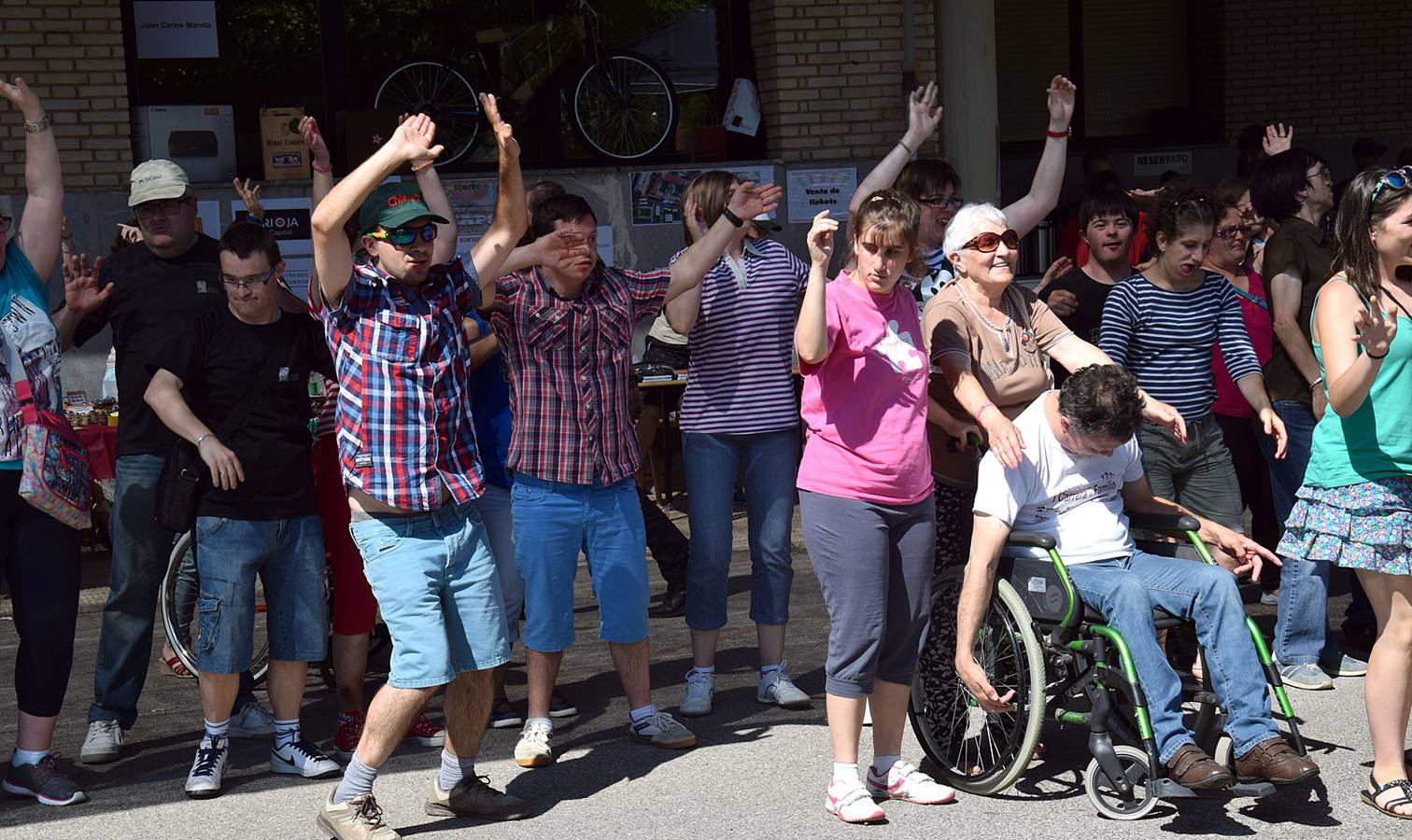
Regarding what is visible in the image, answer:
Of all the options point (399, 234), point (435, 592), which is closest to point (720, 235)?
point (399, 234)

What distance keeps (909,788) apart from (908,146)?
275cm

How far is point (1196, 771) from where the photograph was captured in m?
4.53

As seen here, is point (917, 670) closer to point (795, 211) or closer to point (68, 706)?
point (68, 706)

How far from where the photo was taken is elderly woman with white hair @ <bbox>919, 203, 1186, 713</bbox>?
5.23 meters

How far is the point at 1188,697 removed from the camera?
4867 millimetres

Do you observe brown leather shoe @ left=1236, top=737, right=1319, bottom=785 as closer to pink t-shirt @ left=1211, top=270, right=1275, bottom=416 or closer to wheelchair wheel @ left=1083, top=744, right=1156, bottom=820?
wheelchair wheel @ left=1083, top=744, right=1156, bottom=820

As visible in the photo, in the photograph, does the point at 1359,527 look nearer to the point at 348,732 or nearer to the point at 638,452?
the point at 638,452

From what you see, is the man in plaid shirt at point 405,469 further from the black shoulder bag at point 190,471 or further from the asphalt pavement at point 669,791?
the black shoulder bag at point 190,471

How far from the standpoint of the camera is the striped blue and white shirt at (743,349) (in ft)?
19.6

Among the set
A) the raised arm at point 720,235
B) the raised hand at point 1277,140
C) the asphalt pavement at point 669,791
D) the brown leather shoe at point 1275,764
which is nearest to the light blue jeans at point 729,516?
the asphalt pavement at point 669,791

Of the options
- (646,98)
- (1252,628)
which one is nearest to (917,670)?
(1252,628)

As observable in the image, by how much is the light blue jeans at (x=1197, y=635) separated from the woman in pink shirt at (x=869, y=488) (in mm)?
564

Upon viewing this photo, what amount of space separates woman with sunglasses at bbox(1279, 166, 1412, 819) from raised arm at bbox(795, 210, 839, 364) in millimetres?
1559

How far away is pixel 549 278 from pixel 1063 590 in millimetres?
1990
